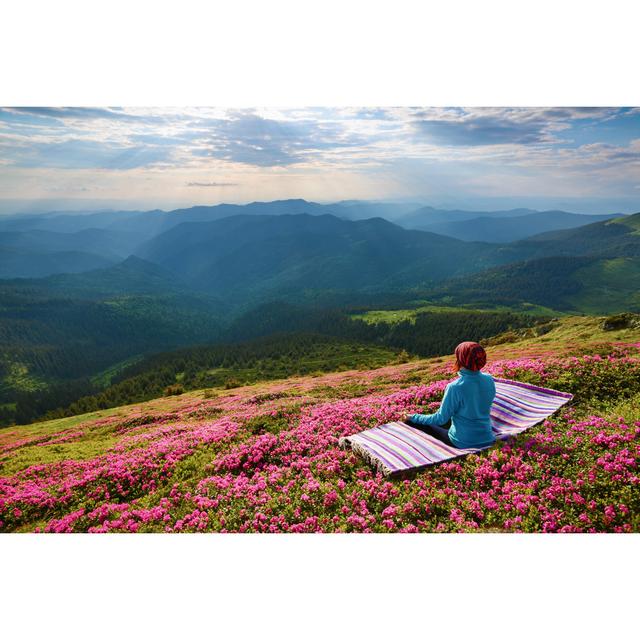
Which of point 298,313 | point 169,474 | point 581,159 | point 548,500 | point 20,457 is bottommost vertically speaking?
point 298,313

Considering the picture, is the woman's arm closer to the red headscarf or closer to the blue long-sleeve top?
the blue long-sleeve top

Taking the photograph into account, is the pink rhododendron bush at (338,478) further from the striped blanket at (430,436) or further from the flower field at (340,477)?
the striped blanket at (430,436)

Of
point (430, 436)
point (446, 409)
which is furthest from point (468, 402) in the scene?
point (430, 436)

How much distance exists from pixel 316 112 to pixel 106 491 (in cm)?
1799

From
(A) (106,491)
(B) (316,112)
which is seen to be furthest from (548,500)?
(B) (316,112)

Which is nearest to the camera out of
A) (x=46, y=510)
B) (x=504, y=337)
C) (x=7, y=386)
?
(x=46, y=510)

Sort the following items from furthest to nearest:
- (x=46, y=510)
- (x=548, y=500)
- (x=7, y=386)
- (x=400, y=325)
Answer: (x=7, y=386) < (x=400, y=325) < (x=46, y=510) < (x=548, y=500)

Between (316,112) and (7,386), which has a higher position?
(316,112)

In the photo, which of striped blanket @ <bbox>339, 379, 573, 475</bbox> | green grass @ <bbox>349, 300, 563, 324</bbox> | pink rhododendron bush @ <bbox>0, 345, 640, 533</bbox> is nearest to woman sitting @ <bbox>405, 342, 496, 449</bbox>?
striped blanket @ <bbox>339, 379, 573, 475</bbox>

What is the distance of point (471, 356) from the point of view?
8367 millimetres

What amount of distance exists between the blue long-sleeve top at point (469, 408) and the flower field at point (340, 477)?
52 centimetres

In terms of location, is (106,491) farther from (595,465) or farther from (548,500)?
(595,465)

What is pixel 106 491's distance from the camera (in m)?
10.4

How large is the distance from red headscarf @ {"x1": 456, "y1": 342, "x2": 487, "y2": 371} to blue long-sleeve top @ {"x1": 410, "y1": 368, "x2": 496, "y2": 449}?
193 millimetres
